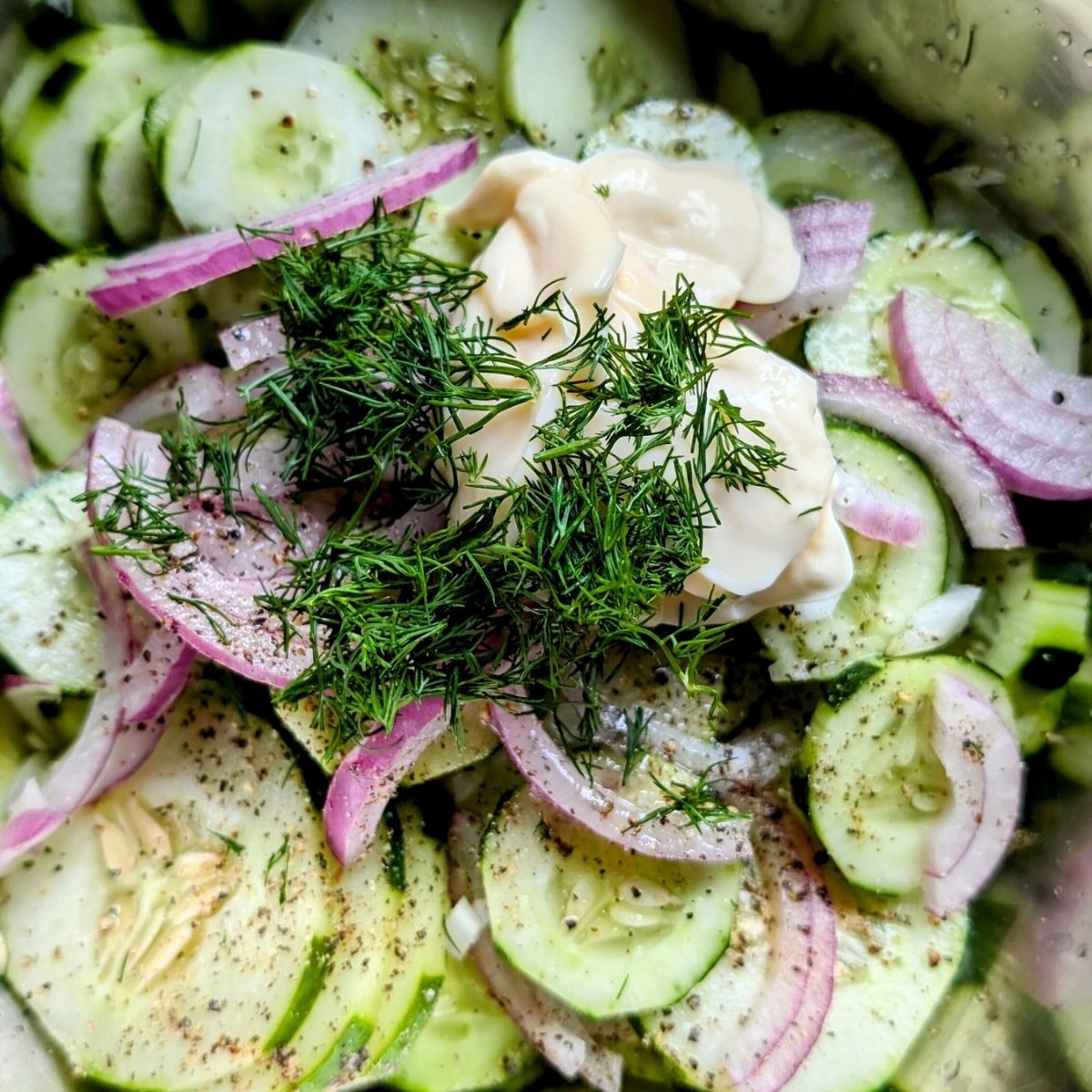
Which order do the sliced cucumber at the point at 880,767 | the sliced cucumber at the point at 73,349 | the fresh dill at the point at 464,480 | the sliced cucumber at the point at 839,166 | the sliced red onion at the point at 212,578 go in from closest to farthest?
1. the fresh dill at the point at 464,480
2. the sliced red onion at the point at 212,578
3. the sliced cucumber at the point at 880,767
4. the sliced cucumber at the point at 73,349
5. the sliced cucumber at the point at 839,166

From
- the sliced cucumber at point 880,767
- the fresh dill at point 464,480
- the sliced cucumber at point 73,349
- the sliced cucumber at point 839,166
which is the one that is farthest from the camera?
the sliced cucumber at point 839,166

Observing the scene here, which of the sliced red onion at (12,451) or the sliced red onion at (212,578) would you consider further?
the sliced red onion at (12,451)

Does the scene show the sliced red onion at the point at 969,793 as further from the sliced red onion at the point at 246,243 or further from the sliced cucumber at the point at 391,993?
the sliced red onion at the point at 246,243

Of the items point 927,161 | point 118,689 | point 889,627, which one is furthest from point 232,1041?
point 927,161

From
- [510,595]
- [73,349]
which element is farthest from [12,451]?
[510,595]

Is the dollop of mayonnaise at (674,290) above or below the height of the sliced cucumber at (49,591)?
above

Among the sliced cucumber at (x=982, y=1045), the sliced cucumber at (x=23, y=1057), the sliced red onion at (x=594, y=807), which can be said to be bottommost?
the sliced cucumber at (x=23, y=1057)

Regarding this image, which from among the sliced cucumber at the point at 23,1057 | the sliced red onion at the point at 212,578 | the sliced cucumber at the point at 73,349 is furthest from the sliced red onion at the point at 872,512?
the sliced cucumber at the point at 23,1057
